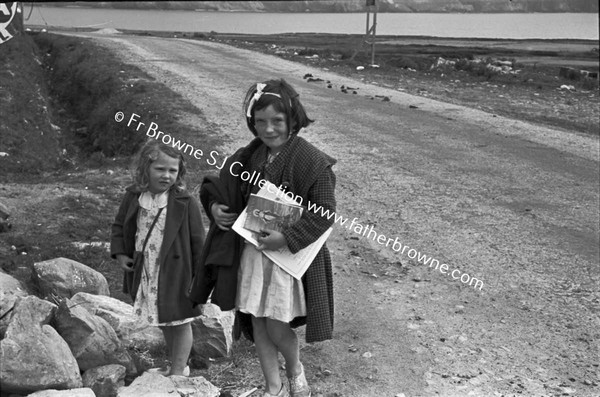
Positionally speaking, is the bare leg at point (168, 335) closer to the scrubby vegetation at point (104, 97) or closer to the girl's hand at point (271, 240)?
the girl's hand at point (271, 240)

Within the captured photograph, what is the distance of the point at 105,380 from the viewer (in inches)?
149

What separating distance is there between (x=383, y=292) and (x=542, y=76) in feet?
60.4

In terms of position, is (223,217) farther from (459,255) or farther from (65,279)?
(459,255)

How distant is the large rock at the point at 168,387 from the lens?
12.3 ft

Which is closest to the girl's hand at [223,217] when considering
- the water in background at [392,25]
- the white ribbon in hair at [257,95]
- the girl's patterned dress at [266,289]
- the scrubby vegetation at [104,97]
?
the girl's patterned dress at [266,289]

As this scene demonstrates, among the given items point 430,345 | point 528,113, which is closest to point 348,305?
point 430,345

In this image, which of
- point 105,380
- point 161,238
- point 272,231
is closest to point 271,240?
point 272,231

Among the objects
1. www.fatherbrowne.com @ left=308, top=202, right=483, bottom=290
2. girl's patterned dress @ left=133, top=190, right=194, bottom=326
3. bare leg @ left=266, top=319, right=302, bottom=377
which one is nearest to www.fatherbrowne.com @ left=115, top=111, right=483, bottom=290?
www.fatherbrowne.com @ left=308, top=202, right=483, bottom=290

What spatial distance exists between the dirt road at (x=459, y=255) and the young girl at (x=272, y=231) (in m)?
0.72

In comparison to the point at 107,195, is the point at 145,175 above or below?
above

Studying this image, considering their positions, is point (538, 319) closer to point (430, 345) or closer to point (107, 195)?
point (430, 345)

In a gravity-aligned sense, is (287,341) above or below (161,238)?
below

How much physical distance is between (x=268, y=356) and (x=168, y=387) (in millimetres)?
508

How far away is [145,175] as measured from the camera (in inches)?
163
